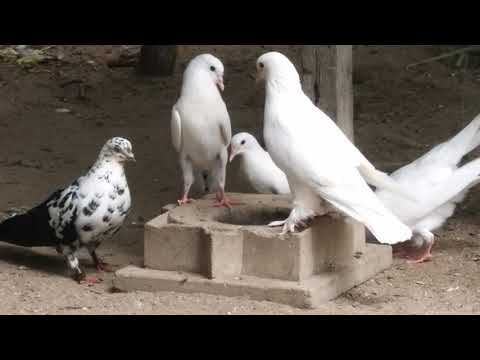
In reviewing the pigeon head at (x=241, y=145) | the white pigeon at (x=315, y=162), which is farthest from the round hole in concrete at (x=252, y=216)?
the pigeon head at (x=241, y=145)

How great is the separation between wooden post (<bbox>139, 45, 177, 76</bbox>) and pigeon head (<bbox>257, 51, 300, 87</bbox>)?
15.7ft

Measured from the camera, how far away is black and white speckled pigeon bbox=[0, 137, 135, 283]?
576cm

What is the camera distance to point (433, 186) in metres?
6.42

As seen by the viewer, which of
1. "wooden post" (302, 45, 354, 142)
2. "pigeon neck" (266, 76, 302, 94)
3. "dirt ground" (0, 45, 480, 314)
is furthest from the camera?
"wooden post" (302, 45, 354, 142)

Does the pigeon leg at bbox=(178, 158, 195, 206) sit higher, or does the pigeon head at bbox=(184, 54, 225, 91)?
the pigeon head at bbox=(184, 54, 225, 91)

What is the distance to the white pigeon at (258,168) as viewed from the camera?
7.02 m

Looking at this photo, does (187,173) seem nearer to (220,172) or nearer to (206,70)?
(220,172)

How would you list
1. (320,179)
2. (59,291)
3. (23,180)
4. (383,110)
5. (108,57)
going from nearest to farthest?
(320,179), (59,291), (23,180), (383,110), (108,57)

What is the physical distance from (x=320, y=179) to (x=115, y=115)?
4.77 metres

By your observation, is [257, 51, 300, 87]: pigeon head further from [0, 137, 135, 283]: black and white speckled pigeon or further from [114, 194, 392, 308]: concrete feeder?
[0, 137, 135, 283]: black and white speckled pigeon

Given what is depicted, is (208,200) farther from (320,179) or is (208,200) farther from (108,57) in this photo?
(108,57)

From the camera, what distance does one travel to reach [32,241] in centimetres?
600

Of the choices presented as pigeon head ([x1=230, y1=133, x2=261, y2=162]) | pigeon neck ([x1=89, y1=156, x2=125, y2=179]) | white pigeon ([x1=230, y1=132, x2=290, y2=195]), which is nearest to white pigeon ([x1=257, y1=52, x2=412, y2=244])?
pigeon neck ([x1=89, y1=156, x2=125, y2=179])

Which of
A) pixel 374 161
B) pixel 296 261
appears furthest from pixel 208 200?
pixel 374 161
